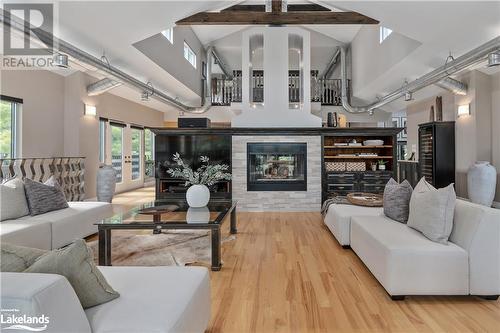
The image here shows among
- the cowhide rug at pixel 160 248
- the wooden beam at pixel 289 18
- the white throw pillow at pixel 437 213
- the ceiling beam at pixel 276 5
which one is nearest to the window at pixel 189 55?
the wooden beam at pixel 289 18

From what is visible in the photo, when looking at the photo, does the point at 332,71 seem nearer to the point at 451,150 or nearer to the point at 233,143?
the point at 451,150

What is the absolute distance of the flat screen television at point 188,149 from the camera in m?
6.94

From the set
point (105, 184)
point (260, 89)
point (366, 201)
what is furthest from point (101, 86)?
point (366, 201)

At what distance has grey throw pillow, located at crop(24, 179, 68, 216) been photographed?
12.3 ft

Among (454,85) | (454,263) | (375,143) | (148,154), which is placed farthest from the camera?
(148,154)

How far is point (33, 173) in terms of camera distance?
599 cm

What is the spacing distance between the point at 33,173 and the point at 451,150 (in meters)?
8.49

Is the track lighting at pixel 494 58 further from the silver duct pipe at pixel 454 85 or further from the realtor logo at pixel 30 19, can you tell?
the realtor logo at pixel 30 19

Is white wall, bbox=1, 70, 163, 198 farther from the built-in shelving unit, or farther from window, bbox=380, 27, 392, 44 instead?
window, bbox=380, 27, 392, 44

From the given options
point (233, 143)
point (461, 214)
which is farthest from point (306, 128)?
point (461, 214)

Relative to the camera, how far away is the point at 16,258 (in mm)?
1313

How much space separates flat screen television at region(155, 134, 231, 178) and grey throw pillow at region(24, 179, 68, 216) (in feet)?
9.69

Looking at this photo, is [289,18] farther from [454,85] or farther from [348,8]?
[454,85]

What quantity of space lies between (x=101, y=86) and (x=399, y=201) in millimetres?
6271
